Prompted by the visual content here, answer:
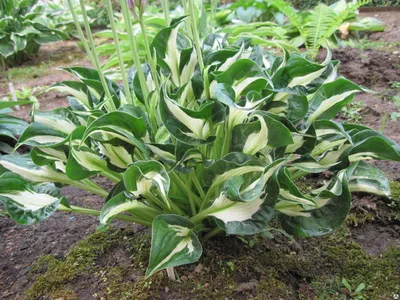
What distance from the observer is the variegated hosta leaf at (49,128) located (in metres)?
1.44

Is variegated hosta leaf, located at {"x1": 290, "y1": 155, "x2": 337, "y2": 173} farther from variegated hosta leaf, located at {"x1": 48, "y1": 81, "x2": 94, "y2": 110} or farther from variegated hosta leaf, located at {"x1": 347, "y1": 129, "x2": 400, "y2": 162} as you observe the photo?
variegated hosta leaf, located at {"x1": 48, "y1": 81, "x2": 94, "y2": 110}

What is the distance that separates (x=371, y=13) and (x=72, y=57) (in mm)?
4750

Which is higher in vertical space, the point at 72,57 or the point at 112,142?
the point at 112,142

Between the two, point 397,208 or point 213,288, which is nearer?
point 213,288

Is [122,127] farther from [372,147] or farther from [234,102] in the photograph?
[372,147]

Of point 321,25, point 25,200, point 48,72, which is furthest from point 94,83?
point 48,72

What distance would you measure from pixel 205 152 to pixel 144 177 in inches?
12.7

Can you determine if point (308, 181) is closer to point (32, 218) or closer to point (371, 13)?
point (32, 218)

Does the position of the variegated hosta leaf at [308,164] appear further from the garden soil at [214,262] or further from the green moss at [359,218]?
the green moss at [359,218]

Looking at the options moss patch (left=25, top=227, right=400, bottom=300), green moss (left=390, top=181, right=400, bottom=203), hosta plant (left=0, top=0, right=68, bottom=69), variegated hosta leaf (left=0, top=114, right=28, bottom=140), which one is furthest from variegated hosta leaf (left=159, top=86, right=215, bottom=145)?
hosta plant (left=0, top=0, right=68, bottom=69)

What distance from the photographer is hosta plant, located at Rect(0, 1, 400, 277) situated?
3.89 ft

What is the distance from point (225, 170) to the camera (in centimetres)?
125

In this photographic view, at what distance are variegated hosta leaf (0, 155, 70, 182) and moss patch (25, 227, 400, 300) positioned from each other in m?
0.32

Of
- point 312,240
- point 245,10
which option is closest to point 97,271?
point 312,240
